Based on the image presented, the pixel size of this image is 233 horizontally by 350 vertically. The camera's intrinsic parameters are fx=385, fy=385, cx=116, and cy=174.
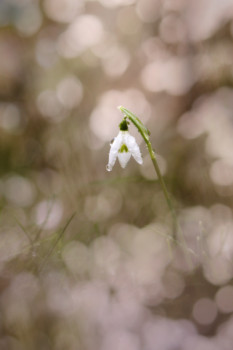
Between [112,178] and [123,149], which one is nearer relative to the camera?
[123,149]

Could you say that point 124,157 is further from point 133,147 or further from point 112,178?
point 112,178

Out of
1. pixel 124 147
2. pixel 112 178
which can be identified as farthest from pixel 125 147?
pixel 112 178

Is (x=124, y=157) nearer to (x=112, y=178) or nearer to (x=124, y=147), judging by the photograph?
(x=124, y=147)

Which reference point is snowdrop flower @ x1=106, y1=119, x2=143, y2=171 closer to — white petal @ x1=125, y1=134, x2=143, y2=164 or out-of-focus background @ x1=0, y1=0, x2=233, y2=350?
white petal @ x1=125, y1=134, x2=143, y2=164

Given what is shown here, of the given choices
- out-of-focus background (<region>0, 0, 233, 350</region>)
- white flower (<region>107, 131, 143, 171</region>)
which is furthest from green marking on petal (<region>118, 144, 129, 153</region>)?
out-of-focus background (<region>0, 0, 233, 350</region>)

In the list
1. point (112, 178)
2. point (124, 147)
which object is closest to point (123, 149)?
point (124, 147)

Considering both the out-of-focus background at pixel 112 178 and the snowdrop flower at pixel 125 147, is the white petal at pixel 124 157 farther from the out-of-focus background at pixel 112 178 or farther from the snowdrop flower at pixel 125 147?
the out-of-focus background at pixel 112 178
